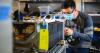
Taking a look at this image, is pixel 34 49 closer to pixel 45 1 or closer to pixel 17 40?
pixel 17 40

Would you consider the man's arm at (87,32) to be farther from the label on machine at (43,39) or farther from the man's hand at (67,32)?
the label on machine at (43,39)

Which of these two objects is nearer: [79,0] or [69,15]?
[69,15]

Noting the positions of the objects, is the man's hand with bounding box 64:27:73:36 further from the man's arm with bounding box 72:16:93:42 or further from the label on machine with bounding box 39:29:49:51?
the label on machine with bounding box 39:29:49:51

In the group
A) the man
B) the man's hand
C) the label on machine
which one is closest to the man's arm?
the man

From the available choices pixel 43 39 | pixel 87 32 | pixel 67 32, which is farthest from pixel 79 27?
pixel 43 39

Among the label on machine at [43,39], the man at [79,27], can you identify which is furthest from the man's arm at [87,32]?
the label on machine at [43,39]

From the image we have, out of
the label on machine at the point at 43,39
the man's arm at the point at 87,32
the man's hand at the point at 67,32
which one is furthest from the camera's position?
the man's arm at the point at 87,32

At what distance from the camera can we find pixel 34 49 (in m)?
1.52

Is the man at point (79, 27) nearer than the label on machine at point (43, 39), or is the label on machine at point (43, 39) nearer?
the label on machine at point (43, 39)

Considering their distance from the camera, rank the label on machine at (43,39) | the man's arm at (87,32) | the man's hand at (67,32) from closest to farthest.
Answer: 1. the label on machine at (43,39)
2. the man's hand at (67,32)
3. the man's arm at (87,32)

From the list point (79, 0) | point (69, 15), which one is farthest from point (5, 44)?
point (79, 0)

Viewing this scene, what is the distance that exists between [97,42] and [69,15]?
1.70 meters

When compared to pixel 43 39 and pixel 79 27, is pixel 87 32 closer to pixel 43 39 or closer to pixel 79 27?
pixel 79 27

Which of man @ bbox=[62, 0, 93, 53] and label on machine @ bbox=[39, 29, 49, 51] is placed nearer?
label on machine @ bbox=[39, 29, 49, 51]
